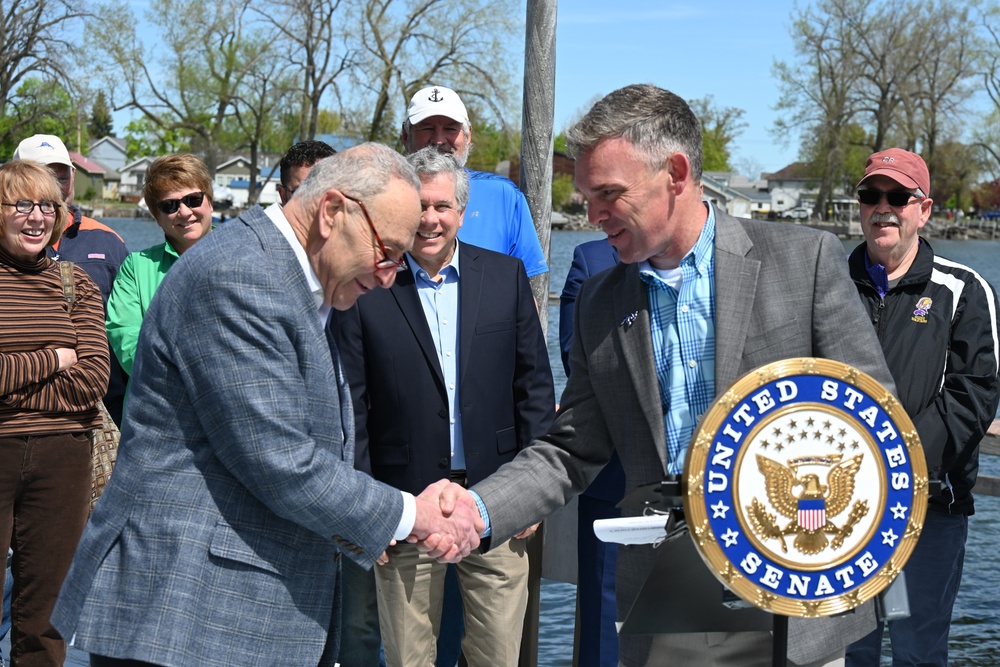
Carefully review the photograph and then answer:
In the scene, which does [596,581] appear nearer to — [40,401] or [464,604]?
[464,604]

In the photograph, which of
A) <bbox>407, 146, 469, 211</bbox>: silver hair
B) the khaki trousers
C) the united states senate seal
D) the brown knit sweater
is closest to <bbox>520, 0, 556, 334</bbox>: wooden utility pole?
<bbox>407, 146, 469, 211</bbox>: silver hair

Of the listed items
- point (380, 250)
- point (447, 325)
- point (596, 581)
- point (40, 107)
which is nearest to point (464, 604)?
point (596, 581)

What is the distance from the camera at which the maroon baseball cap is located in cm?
411

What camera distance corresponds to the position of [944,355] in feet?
13.1

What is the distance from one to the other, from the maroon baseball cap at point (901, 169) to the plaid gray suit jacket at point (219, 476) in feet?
8.10

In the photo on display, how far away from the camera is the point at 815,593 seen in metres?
2.25

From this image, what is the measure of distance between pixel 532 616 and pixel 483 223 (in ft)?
5.65

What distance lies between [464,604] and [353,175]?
2.07 m

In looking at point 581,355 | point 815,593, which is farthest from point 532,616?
point 815,593

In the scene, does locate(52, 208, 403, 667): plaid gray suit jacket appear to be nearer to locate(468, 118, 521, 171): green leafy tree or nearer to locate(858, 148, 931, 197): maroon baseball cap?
locate(858, 148, 931, 197): maroon baseball cap

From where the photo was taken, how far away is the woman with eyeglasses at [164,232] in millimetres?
4883

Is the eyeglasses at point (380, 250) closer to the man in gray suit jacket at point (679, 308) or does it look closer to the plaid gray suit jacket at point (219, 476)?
the plaid gray suit jacket at point (219, 476)

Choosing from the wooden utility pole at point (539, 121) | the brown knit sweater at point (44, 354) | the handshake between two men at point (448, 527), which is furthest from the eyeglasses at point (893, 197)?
the brown knit sweater at point (44, 354)

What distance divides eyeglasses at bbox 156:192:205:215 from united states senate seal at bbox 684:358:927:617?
3353mm
